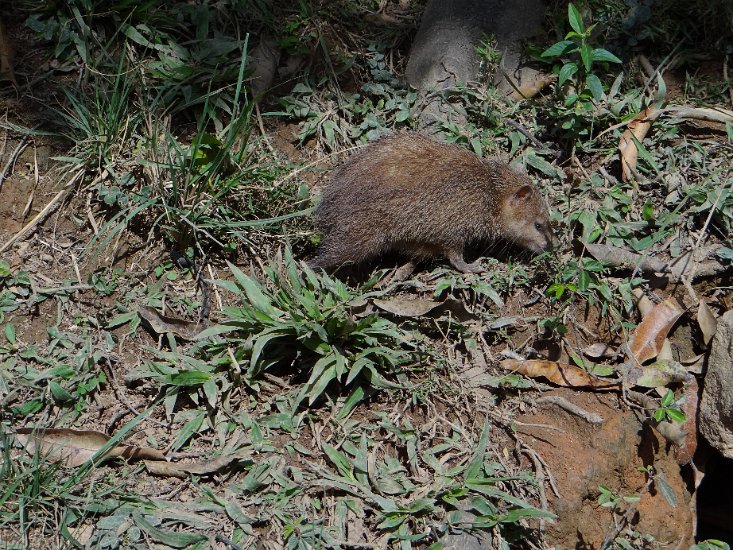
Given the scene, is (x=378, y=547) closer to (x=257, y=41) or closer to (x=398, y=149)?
(x=398, y=149)

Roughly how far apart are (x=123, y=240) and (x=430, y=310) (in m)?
2.30

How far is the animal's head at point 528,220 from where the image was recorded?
5.79 metres

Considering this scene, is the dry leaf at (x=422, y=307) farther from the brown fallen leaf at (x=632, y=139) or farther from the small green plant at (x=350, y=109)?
the brown fallen leaf at (x=632, y=139)

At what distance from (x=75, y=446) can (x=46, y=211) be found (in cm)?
193

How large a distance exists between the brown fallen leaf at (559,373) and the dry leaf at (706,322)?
0.79 metres

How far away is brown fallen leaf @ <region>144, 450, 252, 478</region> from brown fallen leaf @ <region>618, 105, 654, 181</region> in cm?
365

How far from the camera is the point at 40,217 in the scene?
5484mm

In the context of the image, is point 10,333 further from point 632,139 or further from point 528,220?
point 632,139

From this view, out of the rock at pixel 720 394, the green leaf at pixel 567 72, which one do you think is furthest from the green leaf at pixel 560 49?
the rock at pixel 720 394

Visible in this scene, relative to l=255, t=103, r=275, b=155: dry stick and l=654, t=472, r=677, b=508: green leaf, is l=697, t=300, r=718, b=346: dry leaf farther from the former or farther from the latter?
l=255, t=103, r=275, b=155: dry stick

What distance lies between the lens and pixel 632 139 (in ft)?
19.6

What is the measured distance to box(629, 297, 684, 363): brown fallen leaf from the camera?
514 cm

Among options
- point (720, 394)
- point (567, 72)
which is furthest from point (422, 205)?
point (720, 394)

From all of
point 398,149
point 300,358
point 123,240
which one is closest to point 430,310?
point 300,358
